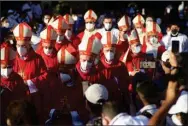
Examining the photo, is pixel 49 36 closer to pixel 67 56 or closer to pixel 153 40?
pixel 67 56

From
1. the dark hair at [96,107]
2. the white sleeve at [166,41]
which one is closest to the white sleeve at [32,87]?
the dark hair at [96,107]

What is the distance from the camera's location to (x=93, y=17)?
46.4ft

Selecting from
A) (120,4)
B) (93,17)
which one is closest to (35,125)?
(93,17)

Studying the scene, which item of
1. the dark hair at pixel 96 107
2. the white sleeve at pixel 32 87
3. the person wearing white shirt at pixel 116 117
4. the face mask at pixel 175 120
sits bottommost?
the face mask at pixel 175 120

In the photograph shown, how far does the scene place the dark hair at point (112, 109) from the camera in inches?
210

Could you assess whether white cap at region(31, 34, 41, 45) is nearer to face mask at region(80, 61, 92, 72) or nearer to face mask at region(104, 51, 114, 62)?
face mask at region(104, 51, 114, 62)

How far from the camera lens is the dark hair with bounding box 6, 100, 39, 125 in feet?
17.5

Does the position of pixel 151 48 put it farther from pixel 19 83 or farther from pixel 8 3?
pixel 8 3

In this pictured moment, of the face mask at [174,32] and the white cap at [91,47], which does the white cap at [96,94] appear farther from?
the face mask at [174,32]

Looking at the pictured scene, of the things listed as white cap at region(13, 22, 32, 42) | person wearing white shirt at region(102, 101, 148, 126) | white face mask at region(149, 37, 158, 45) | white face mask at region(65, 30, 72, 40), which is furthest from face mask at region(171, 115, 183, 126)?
white face mask at region(65, 30, 72, 40)

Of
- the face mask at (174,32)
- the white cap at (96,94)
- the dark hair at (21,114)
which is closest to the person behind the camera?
the dark hair at (21,114)

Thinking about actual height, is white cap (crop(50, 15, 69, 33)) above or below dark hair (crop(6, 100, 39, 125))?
above

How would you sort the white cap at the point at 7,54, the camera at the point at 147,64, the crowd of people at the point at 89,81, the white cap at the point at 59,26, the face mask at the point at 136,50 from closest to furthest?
the crowd of people at the point at 89,81 < the white cap at the point at 7,54 < the camera at the point at 147,64 < the face mask at the point at 136,50 < the white cap at the point at 59,26

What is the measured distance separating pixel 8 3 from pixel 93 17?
12646mm
